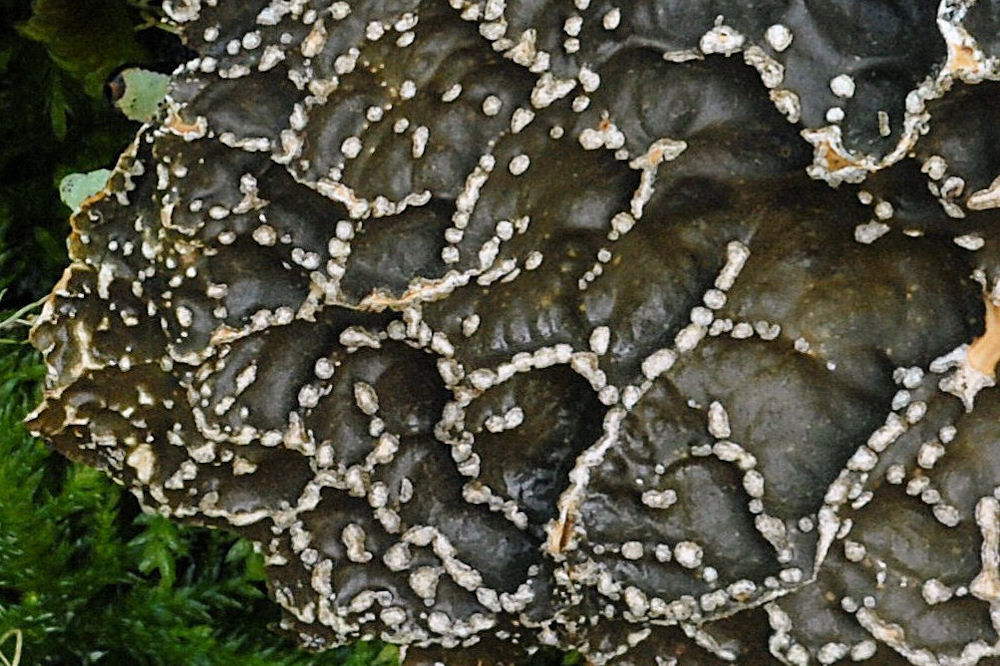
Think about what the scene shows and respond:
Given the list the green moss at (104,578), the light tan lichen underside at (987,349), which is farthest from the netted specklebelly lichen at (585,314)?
the green moss at (104,578)

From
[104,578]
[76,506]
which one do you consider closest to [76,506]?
[76,506]

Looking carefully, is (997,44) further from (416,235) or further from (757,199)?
(416,235)

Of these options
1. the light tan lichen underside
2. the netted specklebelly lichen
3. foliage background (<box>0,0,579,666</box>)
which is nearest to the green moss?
foliage background (<box>0,0,579,666</box>)

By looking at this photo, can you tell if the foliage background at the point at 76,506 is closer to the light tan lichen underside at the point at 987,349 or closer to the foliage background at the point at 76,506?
the foliage background at the point at 76,506

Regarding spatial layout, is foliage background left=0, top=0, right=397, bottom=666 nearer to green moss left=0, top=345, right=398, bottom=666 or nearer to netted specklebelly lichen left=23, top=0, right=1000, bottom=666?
green moss left=0, top=345, right=398, bottom=666

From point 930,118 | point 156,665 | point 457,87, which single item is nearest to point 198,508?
point 156,665

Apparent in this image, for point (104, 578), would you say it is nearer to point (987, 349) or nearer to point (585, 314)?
point (585, 314)
